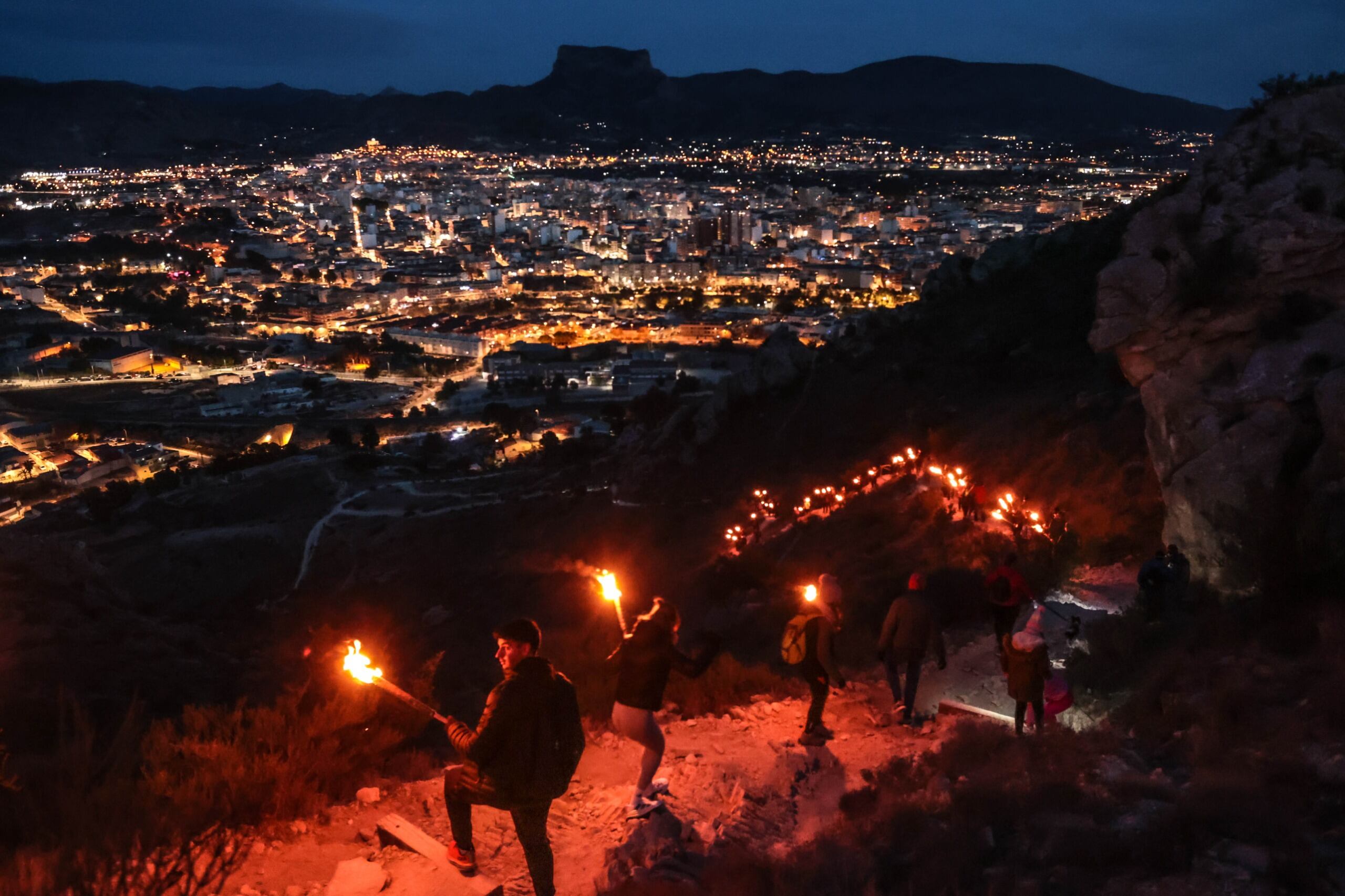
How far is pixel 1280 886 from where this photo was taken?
261cm

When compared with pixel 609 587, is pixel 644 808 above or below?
below

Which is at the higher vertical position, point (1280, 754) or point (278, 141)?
point (278, 141)

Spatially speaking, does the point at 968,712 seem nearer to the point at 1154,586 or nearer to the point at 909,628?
the point at 909,628

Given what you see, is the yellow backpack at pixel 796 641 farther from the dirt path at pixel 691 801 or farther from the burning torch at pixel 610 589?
the burning torch at pixel 610 589

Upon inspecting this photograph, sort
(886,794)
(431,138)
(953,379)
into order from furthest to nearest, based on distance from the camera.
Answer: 1. (431,138)
2. (953,379)
3. (886,794)

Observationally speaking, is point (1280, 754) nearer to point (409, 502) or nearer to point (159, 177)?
point (409, 502)

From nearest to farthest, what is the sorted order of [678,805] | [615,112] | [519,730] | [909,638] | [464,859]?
1. [519,730]
2. [464,859]
3. [678,805]
4. [909,638]
5. [615,112]

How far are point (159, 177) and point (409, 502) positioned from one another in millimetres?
126768

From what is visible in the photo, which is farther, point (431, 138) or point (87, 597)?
point (431, 138)

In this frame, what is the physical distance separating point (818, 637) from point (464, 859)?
213 cm

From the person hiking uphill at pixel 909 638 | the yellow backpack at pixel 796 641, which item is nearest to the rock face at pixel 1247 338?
the person hiking uphill at pixel 909 638

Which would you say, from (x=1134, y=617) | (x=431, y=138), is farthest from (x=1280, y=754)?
(x=431, y=138)

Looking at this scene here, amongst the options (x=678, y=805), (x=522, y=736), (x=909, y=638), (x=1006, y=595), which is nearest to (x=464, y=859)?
(x=522, y=736)

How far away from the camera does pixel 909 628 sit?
17.0 ft
